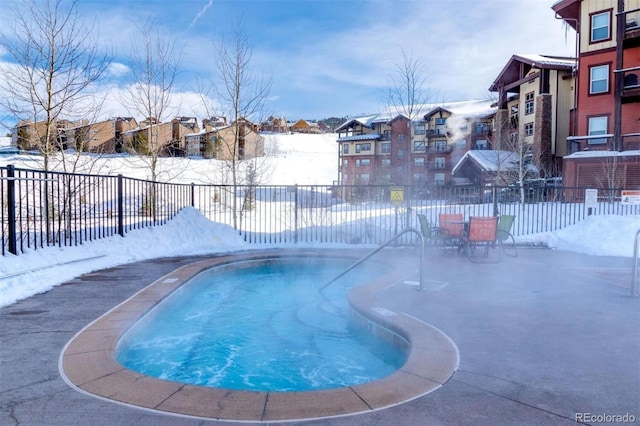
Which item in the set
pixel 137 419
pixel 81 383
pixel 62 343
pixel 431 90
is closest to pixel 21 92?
pixel 62 343

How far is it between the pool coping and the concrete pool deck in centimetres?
8

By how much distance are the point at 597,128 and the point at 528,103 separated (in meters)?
7.28

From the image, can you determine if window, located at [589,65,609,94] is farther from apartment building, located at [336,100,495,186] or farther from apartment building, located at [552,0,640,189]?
apartment building, located at [336,100,495,186]

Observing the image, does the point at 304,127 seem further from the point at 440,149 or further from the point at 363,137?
the point at 440,149

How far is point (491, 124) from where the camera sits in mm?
36844

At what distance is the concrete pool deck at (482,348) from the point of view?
2.49m

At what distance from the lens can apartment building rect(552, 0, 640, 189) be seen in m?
19.7

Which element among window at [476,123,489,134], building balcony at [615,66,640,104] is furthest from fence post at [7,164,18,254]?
window at [476,123,489,134]

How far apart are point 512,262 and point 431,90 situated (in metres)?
9.52

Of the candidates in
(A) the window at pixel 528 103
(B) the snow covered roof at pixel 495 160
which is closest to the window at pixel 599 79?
(B) the snow covered roof at pixel 495 160

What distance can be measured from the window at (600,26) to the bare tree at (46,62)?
23751 mm

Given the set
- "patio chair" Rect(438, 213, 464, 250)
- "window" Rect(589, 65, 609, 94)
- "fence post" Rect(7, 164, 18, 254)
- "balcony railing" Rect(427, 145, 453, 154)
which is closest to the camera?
"fence post" Rect(7, 164, 18, 254)

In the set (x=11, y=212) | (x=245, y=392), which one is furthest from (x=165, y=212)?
(x=245, y=392)

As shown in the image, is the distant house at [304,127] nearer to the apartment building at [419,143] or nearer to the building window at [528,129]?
the apartment building at [419,143]
